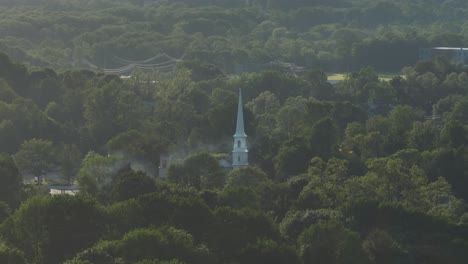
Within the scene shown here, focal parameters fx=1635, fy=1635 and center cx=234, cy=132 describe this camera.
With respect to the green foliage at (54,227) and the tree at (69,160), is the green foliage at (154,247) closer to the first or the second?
the green foliage at (54,227)

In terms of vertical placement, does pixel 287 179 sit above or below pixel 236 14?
above

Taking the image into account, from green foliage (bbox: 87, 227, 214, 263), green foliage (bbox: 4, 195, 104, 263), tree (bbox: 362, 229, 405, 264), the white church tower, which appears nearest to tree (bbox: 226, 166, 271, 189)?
the white church tower

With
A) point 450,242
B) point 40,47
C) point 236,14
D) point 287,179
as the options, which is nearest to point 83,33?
point 40,47

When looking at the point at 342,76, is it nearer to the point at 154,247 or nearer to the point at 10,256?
the point at 154,247

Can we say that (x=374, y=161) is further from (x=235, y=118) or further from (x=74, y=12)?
(x=74, y=12)

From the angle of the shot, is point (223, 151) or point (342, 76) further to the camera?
point (342, 76)

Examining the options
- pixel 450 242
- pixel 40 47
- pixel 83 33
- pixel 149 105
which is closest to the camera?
pixel 450 242

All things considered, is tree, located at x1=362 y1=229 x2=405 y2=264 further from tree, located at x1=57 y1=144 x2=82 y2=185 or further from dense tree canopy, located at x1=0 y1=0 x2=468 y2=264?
tree, located at x1=57 y1=144 x2=82 y2=185

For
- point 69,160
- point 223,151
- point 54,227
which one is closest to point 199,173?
point 69,160

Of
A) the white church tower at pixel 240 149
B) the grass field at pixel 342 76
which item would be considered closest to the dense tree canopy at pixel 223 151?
the white church tower at pixel 240 149
